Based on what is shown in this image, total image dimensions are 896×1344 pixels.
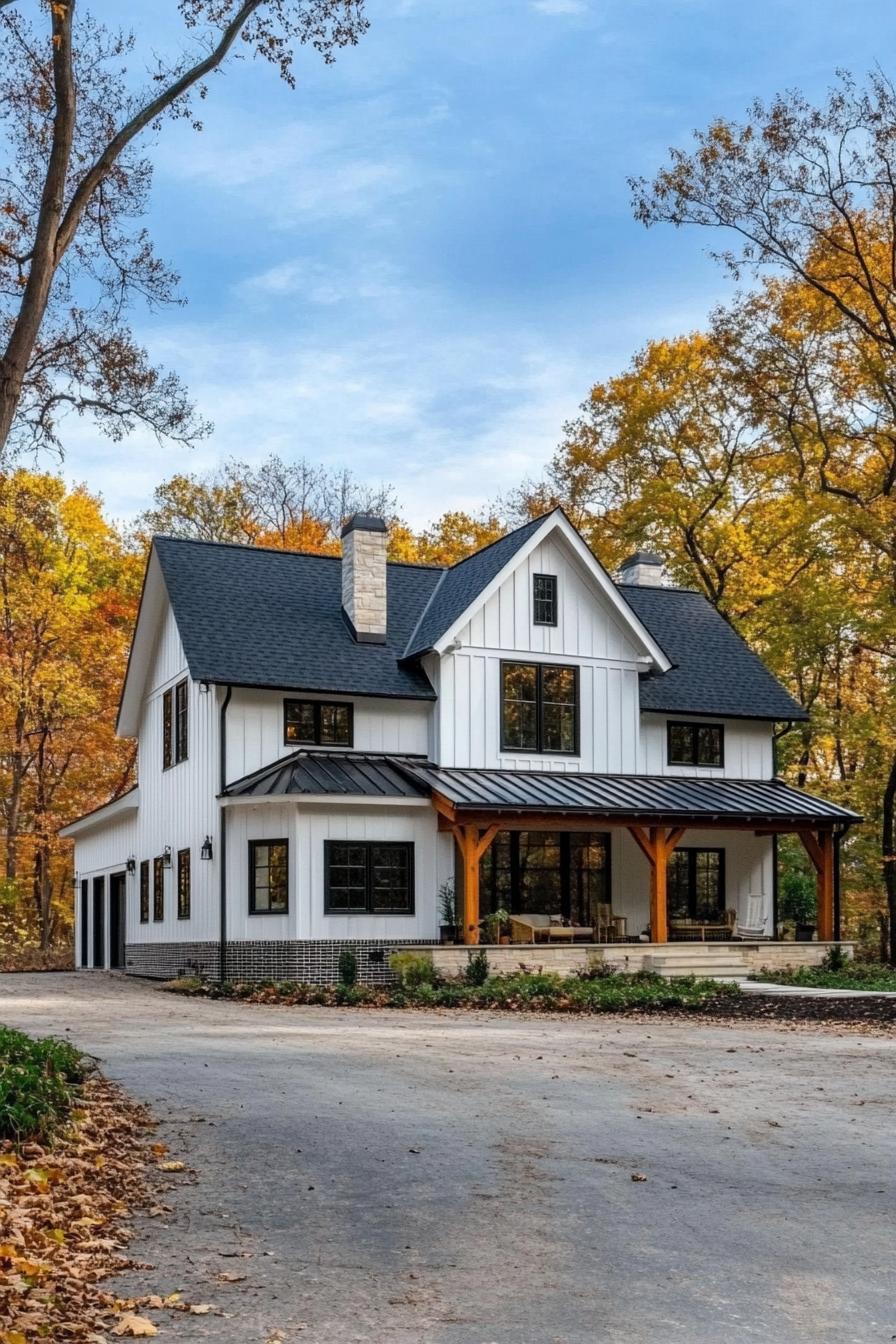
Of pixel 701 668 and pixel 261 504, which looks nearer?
pixel 701 668

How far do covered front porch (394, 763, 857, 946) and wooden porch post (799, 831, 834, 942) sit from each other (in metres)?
0.03

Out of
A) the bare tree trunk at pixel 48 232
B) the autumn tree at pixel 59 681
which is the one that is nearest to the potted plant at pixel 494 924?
the bare tree trunk at pixel 48 232

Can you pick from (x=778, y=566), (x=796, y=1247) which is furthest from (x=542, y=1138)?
(x=778, y=566)

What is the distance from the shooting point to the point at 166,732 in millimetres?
28344

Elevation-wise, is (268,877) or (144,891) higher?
(268,877)

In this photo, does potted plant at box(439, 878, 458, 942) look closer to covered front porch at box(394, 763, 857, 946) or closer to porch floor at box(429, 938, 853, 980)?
covered front porch at box(394, 763, 857, 946)

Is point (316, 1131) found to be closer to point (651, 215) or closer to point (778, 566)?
point (651, 215)

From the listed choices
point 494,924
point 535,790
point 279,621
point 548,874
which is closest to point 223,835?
point 279,621

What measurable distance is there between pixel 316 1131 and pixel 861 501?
23.1 meters

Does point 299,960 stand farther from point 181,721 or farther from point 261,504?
point 261,504

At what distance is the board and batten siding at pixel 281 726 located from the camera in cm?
2472

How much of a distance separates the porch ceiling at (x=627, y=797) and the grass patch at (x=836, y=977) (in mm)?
2808

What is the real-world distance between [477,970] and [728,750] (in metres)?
9.36

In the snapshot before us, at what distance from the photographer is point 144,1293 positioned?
5805 mm
